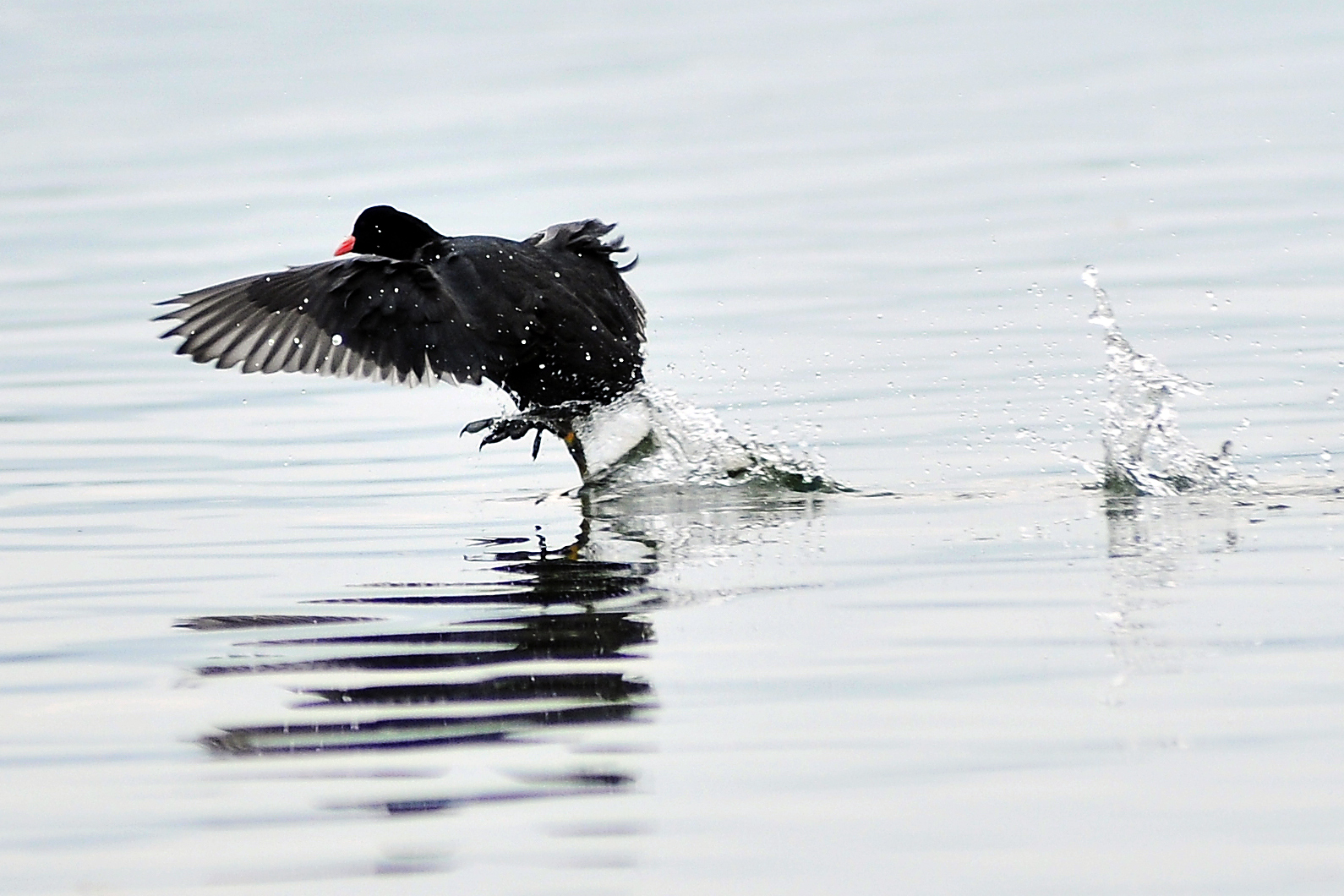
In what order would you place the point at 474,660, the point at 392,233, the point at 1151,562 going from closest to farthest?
the point at 474,660 < the point at 1151,562 < the point at 392,233

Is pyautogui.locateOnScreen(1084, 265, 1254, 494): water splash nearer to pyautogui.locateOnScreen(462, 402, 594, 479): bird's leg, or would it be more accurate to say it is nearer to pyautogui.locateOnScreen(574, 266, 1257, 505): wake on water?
pyautogui.locateOnScreen(574, 266, 1257, 505): wake on water

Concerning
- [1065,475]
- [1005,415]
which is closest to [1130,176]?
[1005,415]

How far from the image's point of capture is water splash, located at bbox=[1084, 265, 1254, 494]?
277 inches


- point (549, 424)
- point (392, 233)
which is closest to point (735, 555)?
point (549, 424)

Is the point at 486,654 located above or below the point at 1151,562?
below

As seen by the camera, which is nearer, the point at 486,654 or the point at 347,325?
the point at 486,654

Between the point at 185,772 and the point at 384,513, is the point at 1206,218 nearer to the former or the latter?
the point at 384,513

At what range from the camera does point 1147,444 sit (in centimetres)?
728

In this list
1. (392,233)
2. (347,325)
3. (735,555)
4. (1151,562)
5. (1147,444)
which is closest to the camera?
(1151,562)

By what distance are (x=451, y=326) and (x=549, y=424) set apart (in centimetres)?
64

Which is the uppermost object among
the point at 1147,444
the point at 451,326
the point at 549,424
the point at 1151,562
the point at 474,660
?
the point at 451,326

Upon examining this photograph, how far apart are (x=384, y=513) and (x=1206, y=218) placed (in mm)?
6431

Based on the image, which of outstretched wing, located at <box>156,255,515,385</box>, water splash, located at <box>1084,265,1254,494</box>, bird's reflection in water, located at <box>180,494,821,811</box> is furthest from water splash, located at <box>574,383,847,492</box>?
water splash, located at <box>1084,265,1254,494</box>

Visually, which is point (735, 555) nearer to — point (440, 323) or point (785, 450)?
point (785, 450)
